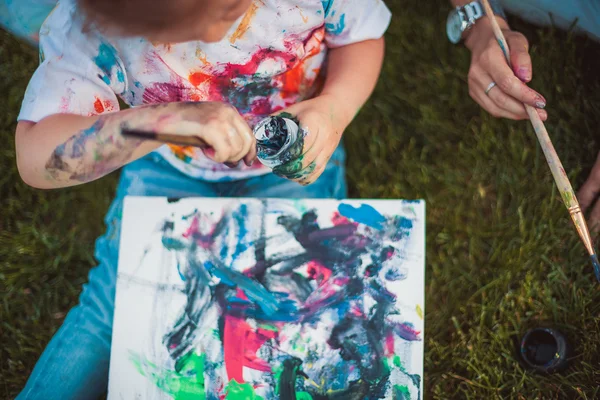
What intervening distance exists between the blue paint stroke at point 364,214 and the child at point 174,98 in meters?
0.12

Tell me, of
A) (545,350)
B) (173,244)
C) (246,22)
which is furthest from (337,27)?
(545,350)

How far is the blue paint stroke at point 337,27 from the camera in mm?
1013

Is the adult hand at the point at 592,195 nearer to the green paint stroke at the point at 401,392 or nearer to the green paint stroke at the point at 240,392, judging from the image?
the green paint stroke at the point at 401,392

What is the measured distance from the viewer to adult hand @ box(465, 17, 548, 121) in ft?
3.37

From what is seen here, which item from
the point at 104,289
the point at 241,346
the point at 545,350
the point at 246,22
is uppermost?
the point at 246,22

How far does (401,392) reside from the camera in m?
0.99

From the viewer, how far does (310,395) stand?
100 centimetres

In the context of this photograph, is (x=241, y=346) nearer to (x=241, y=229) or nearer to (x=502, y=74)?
(x=241, y=229)

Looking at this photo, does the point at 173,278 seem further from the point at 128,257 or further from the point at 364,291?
the point at 364,291

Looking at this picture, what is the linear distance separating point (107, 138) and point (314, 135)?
355mm

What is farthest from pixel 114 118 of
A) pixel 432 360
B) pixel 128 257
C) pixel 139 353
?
pixel 432 360

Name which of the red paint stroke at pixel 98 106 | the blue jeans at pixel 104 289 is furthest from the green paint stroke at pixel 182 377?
the red paint stroke at pixel 98 106

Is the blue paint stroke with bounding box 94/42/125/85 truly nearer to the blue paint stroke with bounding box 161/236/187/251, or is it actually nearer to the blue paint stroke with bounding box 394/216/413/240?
Answer: the blue paint stroke with bounding box 161/236/187/251

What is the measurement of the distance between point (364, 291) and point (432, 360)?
1.16 feet
